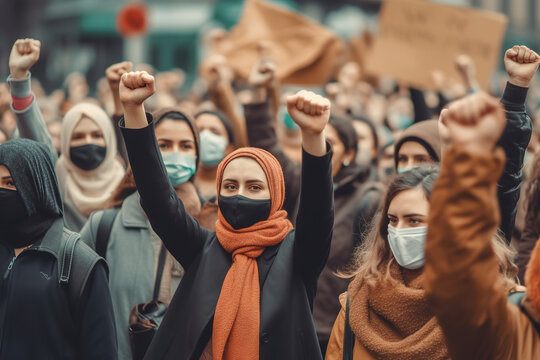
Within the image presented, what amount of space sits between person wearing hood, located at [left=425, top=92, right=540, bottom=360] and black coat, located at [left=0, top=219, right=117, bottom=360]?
1.35 metres

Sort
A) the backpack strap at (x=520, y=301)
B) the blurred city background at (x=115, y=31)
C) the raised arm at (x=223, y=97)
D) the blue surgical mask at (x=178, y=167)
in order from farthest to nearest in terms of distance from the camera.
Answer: the blurred city background at (x=115, y=31) < the raised arm at (x=223, y=97) < the blue surgical mask at (x=178, y=167) < the backpack strap at (x=520, y=301)

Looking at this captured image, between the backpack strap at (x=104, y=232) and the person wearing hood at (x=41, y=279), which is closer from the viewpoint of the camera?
the person wearing hood at (x=41, y=279)

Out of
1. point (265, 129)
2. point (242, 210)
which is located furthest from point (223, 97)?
point (242, 210)

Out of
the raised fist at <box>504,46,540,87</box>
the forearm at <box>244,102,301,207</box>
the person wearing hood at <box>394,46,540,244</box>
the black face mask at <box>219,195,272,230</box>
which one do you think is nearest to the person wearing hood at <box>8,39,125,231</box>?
the forearm at <box>244,102,301,207</box>

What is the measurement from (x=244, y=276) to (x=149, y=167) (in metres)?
0.55

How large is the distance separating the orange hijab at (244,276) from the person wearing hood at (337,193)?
1.19 meters

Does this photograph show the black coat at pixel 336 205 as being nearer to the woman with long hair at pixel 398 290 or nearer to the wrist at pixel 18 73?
the woman with long hair at pixel 398 290

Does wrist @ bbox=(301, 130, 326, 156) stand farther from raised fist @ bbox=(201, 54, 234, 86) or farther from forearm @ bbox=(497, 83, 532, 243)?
raised fist @ bbox=(201, 54, 234, 86)

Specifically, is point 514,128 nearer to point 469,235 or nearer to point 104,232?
point 469,235

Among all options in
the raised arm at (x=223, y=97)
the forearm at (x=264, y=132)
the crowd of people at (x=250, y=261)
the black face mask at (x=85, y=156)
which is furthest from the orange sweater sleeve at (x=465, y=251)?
the raised arm at (x=223, y=97)

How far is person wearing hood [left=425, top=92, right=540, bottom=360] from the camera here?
83.4 inches

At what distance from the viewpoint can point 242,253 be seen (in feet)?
10.4

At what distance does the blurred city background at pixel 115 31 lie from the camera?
3288 cm

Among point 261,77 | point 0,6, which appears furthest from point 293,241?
point 0,6
